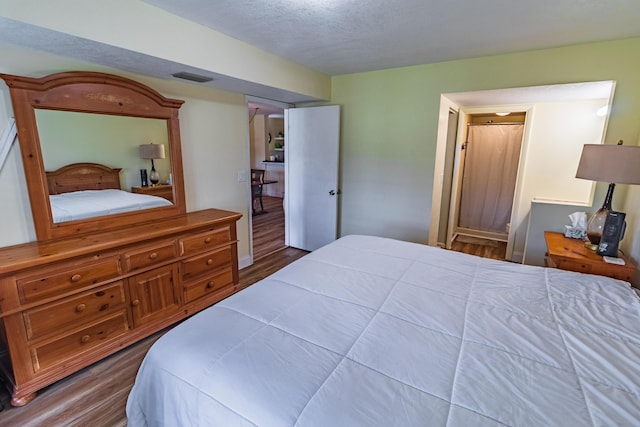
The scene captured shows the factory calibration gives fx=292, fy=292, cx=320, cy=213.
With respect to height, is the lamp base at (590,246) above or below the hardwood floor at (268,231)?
above

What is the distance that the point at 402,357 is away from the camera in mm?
1060

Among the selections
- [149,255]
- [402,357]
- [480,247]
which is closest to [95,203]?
[149,255]

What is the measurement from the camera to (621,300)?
1.45m

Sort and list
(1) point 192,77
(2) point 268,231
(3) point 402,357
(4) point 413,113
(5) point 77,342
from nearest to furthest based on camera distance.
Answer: (3) point 402,357 < (5) point 77,342 < (1) point 192,77 < (4) point 413,113 < (2) point 268,231

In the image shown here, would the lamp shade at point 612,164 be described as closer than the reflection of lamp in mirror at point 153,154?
Yes

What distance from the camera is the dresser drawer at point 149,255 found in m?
2.05

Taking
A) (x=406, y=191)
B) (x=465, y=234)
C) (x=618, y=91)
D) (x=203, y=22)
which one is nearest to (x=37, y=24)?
(x=203, y=22)

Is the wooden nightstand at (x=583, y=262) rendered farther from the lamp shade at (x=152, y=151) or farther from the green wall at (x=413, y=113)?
the lamp shade at (x=152, y=151)

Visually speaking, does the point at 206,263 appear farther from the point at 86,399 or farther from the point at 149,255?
the point at 86,399

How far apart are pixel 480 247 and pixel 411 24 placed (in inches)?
140

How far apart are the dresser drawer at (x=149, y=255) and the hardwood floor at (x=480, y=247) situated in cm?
379

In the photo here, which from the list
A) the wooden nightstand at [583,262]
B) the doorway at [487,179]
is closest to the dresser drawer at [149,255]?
the wooden nightstand at [583,262]

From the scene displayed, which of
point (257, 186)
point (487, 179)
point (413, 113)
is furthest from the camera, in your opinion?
point (257, 186)

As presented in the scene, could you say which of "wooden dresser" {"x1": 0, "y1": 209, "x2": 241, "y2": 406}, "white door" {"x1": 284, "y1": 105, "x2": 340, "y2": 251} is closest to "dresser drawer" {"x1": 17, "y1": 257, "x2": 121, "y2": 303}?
"wooden dresser" {"x1": 0, "y1": 209, "x2": 241, "y2": 406}
